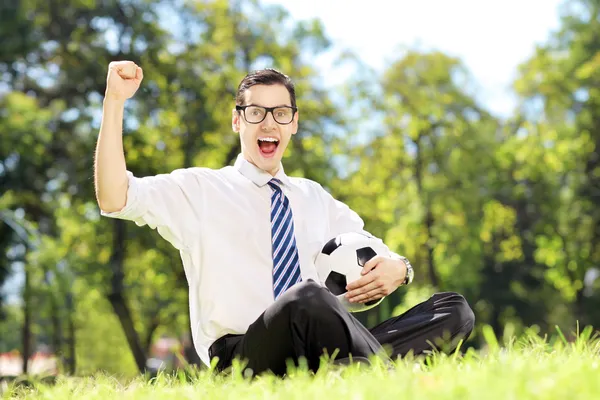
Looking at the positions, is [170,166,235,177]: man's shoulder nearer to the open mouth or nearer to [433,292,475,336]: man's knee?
the open mouth

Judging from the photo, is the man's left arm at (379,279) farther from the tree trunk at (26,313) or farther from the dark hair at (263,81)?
the tree trunk at (26,313)

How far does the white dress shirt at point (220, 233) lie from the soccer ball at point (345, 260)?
0.34 ft

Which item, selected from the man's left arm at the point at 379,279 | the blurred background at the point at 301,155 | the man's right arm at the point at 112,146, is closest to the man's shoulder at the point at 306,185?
the man's left arm at the point at 379,279

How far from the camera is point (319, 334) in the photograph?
3797mm

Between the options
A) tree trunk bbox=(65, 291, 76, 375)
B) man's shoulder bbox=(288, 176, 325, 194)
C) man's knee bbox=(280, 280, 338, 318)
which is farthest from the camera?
tree trunk bbox=(65, 291, 76, 375)

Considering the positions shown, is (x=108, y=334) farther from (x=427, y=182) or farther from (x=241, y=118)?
(x=241, y=118)

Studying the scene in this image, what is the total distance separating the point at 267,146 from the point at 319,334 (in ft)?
4.97

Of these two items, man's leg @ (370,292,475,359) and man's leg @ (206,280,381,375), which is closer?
man's leg @ (206,280,381,375)

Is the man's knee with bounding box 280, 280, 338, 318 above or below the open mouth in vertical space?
below

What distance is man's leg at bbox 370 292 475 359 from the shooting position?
4.34 m

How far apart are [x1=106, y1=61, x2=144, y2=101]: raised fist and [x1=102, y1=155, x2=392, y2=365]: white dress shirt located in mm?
433

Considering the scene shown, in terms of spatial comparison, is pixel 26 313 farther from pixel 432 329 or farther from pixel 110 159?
pixel 432 329

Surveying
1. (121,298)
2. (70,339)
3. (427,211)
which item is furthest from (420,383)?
(70,339)

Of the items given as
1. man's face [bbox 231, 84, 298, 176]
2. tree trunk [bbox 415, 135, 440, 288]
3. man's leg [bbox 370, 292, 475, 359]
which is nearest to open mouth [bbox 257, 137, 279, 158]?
man's face [bbox 231, 84, 298, 176]
